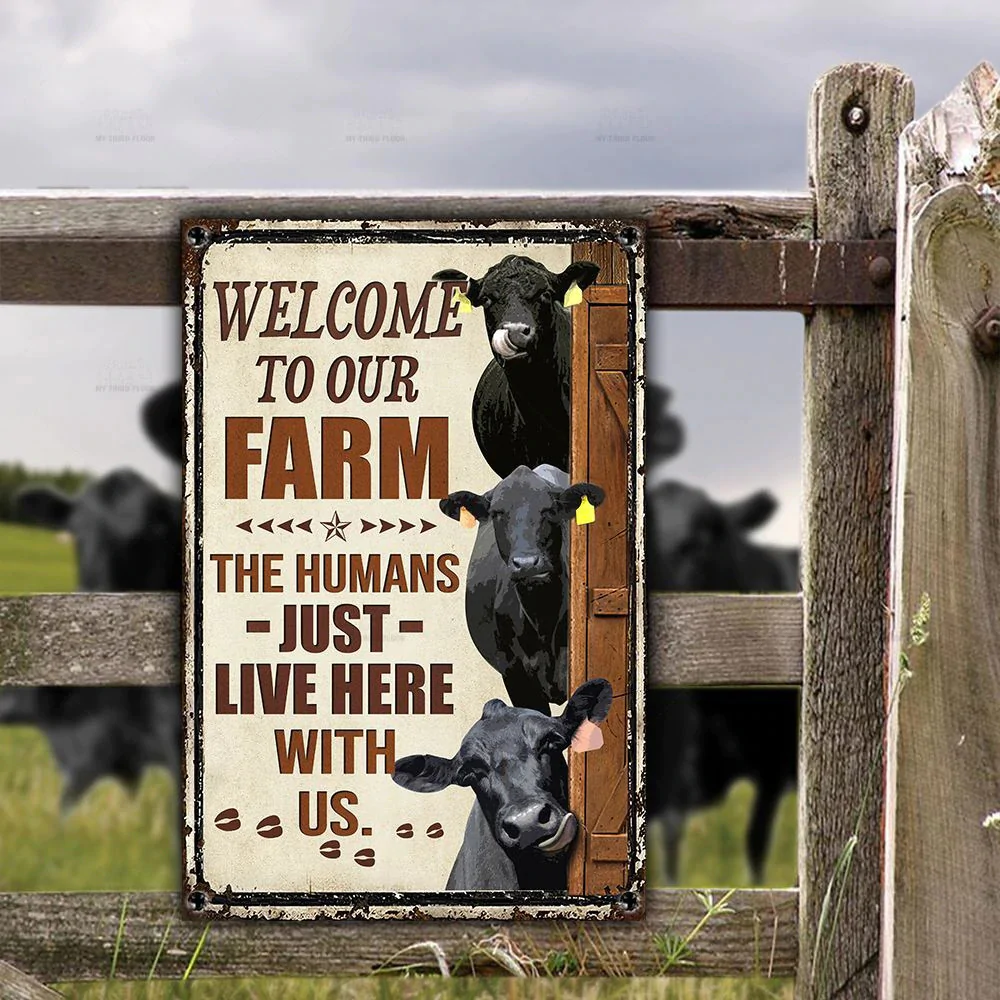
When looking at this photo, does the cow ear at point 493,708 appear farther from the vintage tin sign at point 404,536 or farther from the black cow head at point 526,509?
the black cow head at point 526,509

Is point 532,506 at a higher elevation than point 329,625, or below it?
higher

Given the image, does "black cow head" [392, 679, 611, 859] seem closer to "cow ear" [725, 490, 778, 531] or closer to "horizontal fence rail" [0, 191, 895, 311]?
"horizontal fence rail" [0, 191, 895, 311]

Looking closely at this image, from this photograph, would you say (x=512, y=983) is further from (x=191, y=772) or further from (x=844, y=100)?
(x=844, y=100)

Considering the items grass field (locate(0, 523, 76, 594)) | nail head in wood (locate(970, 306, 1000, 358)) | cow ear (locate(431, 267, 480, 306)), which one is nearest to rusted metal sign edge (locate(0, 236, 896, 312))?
cow ear (locate(431, 267, 480, 306))

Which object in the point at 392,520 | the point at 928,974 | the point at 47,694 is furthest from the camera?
the point at 47,694

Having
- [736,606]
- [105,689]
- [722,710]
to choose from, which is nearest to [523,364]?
[736,606]

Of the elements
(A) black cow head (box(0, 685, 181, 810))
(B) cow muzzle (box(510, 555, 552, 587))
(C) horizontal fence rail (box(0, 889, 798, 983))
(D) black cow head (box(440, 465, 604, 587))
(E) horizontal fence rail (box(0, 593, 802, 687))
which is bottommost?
(C) horizontal fence rail (box(0, 889, 798, 983))

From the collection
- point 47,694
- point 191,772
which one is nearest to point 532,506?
point 191,772

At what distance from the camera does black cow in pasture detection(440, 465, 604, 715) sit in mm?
3352

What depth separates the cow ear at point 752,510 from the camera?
5.54m

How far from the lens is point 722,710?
16.8 ft

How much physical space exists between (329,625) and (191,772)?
0.52 meters

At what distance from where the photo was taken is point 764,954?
11.6 ft

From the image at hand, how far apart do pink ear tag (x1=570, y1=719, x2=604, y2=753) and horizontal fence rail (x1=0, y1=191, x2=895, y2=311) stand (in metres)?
1.09
